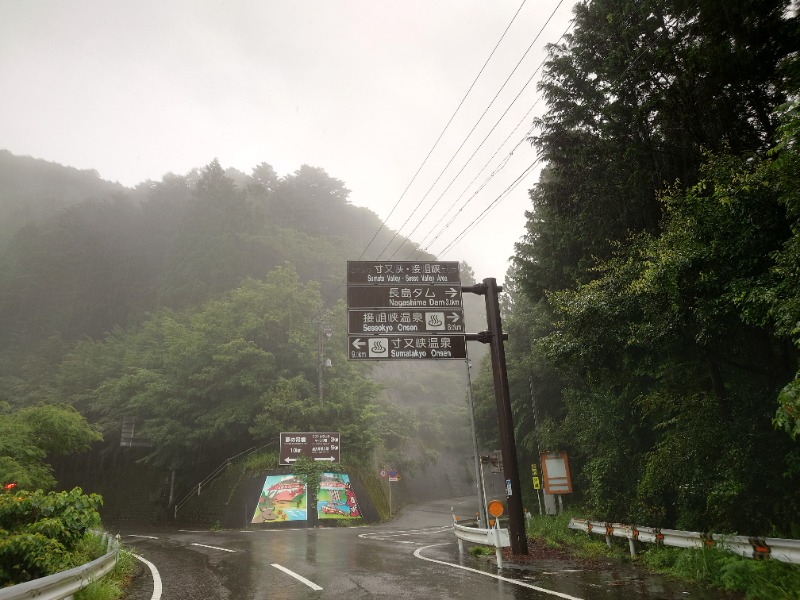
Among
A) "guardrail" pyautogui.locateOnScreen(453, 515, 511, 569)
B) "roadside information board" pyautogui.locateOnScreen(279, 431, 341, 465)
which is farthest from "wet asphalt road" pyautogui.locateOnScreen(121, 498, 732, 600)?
"roadside information board" pyautogui.locateOnScreen(279, 431, 341, 465)

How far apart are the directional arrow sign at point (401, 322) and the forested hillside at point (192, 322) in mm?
16774

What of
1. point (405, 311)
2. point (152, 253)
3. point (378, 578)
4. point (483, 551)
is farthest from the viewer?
point (152, 253)

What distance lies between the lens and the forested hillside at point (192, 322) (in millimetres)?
32000

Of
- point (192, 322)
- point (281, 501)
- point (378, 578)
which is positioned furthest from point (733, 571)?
point (192, 322)

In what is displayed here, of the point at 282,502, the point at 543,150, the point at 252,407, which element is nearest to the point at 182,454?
the point at 252,407

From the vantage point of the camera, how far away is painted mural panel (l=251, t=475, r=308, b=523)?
26500 millimetres

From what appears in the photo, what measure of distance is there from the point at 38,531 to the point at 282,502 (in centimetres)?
2085

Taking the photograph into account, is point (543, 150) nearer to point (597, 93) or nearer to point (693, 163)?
point (597, 93)

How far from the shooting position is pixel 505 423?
1320 centimetres

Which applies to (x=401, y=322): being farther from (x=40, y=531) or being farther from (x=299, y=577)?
(x=40, y=531)

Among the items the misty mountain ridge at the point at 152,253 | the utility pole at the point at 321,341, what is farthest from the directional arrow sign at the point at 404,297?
the misty mountain ridge at the point at 152,253

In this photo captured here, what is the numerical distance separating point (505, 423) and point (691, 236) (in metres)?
6.86

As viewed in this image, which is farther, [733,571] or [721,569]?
[721,569]

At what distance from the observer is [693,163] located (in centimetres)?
1139
